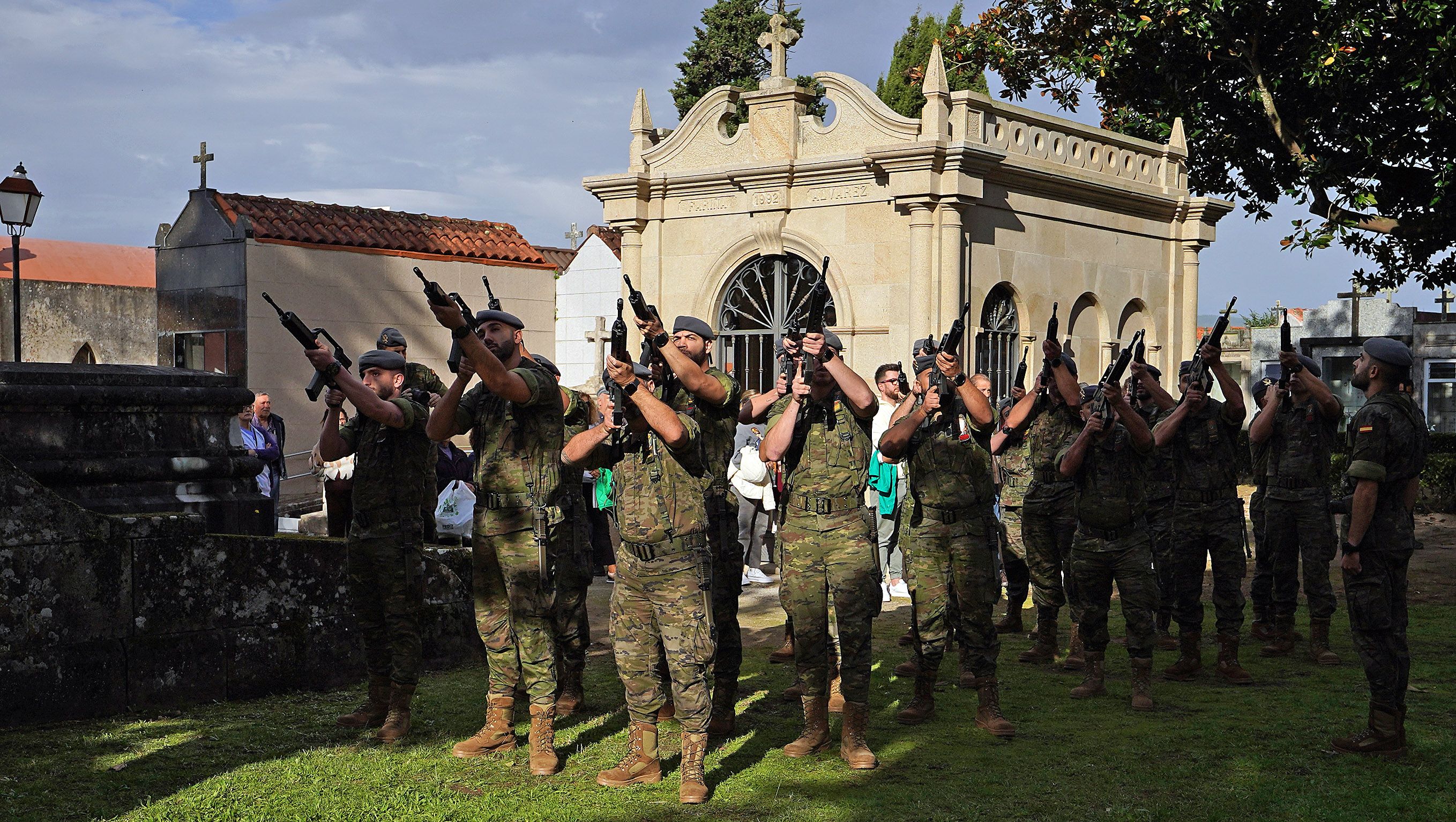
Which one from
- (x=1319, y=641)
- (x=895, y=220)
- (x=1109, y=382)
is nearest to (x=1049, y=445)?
(x=1109, y=382)

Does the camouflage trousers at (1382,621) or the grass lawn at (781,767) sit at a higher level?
the camouflage trousers at (1382,621)

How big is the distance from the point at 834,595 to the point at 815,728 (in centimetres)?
64

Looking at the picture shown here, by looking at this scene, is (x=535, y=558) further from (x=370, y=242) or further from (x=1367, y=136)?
(x=370, y=242)

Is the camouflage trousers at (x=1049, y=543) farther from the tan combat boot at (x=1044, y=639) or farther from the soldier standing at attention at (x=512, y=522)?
the soldier standing at attention at (x=512, y=522)

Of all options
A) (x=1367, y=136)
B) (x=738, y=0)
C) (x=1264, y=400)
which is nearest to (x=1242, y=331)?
(x=738, y=0)

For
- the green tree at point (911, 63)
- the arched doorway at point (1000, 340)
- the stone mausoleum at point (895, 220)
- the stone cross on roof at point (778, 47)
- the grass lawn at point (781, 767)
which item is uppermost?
the green tree at point (911, 63)

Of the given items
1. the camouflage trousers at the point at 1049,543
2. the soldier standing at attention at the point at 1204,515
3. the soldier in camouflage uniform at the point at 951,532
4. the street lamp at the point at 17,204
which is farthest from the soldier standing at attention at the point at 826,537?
the street lamp at the point at 17,204

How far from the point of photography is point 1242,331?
34.3 m

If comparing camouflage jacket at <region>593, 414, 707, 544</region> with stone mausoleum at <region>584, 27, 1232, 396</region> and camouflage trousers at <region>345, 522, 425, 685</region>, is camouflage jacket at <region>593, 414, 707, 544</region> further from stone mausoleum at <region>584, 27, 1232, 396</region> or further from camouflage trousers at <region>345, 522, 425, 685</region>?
stone mausoleum at <region>584, 27, 1232, 396</region>

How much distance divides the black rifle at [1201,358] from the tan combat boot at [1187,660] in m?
1.47

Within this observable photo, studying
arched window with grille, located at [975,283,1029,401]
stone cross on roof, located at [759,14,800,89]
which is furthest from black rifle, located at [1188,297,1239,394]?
stone cross on roof, located at [759,14,800,89]

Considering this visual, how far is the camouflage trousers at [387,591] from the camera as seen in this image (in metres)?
6.31

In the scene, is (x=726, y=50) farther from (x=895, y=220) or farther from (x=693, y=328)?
(x=693, y=328)

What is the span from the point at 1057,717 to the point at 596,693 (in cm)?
248
